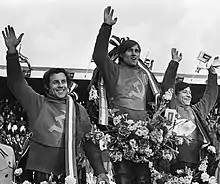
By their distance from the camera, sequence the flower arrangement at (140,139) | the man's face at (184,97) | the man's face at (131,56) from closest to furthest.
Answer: the flower arrangement at (140,139), the man's face at (131,56), the man's face at (184,97)

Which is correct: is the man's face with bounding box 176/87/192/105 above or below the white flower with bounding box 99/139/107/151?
above

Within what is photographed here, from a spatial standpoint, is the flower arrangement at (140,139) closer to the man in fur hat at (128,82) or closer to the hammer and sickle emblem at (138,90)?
the man in fur hat at (128,82)

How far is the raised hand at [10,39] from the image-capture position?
4.30 m

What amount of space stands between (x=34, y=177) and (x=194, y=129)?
6.30ft

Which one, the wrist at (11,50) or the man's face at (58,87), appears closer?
the wrist at (11,50)

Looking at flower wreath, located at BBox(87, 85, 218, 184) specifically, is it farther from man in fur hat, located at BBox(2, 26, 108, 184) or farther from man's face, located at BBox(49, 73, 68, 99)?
man's face, located at BBox(49, 73, 68, 99)

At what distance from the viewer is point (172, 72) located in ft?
17.1

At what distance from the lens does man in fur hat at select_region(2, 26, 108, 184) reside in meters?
4.16

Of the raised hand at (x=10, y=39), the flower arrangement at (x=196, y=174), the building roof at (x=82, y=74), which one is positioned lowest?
the flower arrangement at (x=196, y=174)

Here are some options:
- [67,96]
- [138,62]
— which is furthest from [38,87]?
[67,96]

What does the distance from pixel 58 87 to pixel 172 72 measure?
49.2 inches

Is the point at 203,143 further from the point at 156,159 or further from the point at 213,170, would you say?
the point at 156,159

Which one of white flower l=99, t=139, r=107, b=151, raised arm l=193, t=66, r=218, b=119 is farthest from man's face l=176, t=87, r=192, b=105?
white flower l=99, t=139, r=107, b=151

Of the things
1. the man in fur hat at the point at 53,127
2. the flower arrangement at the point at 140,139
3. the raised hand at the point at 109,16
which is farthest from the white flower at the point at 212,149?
the raised hand at the point at 109,16
